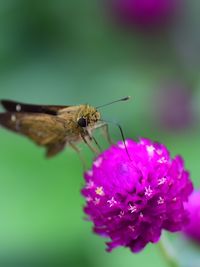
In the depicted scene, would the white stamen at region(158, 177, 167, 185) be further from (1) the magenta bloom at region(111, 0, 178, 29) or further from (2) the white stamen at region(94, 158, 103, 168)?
(1) the magenta bloom at region(111, 0, 178, 29)

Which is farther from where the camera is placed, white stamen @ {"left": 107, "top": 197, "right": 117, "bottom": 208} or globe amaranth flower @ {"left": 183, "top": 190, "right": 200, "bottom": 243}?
globe amaranth flower @ {"left": 183, "top": 190, "right": 200, "bottom": 243}

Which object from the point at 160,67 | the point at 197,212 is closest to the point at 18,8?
the point at 160,67

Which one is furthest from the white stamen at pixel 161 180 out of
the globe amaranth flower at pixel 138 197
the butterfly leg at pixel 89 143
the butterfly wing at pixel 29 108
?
the butterfly wing at pixel 29 108

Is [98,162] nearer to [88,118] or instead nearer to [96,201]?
[96,201]

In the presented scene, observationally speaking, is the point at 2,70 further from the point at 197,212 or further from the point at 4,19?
the point at 197,212

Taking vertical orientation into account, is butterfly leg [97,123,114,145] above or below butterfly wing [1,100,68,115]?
below

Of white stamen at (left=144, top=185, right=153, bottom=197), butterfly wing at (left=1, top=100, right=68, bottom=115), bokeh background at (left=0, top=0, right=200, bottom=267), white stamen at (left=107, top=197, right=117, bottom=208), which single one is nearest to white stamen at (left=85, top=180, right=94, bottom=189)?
white stamen at (left=107, top=197, right=117, bottom=208)

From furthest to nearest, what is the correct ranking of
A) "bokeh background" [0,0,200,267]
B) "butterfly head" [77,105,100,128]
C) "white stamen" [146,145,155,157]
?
"bokeh background" [0,0,200,267] → "butterfly head" [77,105,100,128] → "white stamen" [146,145,155,157]
